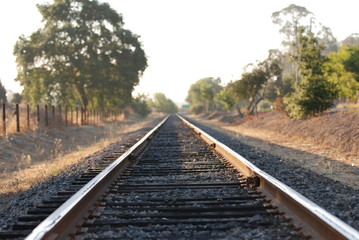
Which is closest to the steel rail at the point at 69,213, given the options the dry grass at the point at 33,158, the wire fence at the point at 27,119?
the dry grass at the point at 33,158

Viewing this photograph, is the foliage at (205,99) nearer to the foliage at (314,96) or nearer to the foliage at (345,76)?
the foliage at (345,76)

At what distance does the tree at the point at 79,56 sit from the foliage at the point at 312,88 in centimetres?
2014

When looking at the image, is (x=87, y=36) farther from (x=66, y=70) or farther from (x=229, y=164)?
(x=229, y=164)

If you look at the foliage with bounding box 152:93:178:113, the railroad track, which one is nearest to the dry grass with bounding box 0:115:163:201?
the railroad track

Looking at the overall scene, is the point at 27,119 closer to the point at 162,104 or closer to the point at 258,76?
the point at 258,76

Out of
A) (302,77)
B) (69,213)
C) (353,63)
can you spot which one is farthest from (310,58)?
(353,63)

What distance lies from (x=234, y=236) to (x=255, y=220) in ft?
1.47

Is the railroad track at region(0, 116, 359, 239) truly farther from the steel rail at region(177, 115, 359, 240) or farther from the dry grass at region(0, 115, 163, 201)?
the dry grass at region(0, 115, 163, 201)

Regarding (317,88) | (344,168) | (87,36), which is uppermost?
(87,36)

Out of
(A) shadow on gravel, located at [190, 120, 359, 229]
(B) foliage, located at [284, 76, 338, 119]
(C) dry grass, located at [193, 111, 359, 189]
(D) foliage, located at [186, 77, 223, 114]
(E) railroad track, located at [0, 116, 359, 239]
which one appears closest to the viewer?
(E) railroad track, located at [0, 116, 359, 239]

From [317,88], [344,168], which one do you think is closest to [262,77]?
[317,88]

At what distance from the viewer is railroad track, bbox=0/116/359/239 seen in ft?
10.3

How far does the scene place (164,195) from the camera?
4.60m

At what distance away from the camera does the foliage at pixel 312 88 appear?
658 inches
